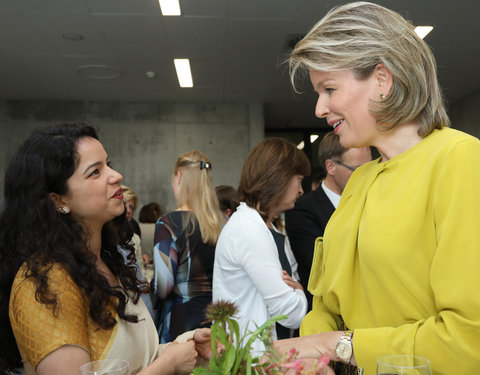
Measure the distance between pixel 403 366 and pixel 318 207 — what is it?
6.69 ft

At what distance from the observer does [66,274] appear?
4.84 feet

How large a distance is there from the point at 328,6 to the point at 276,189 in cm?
378

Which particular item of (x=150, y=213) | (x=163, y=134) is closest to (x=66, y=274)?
(x=150, y=213)

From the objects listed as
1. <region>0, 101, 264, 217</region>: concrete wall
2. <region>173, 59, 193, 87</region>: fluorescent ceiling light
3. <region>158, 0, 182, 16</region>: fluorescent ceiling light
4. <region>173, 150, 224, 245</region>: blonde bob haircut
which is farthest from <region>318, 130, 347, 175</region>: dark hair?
<region>0, 101, 264, 217</region>: concrete wall

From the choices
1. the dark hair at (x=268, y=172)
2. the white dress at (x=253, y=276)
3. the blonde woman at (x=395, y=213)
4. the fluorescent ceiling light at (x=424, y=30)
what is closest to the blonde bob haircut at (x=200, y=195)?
the dark hair at (x=268, y=172)

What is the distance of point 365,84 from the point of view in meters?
1.26

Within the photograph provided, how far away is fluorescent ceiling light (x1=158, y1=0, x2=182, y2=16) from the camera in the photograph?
18.0 ft

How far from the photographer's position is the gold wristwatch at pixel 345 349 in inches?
Result: 45.6

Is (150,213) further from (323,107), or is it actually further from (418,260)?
(418,260)

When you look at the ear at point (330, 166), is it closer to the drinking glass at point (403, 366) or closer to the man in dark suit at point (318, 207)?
the man in dark suit at point (318, 207)

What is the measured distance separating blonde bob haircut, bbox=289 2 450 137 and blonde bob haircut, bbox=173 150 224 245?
1.93 m

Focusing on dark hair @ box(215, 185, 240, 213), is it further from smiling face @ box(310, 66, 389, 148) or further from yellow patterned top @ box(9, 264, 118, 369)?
smiling face @ box(310, 66, 389, 148)

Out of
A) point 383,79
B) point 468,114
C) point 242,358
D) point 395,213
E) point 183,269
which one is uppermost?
point 468,114

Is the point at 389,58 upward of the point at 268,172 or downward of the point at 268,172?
upward
